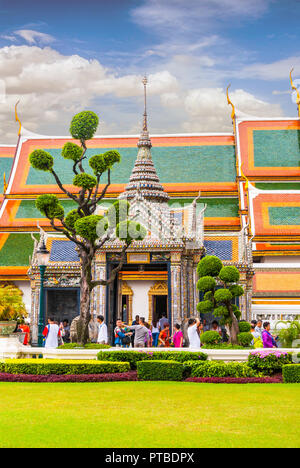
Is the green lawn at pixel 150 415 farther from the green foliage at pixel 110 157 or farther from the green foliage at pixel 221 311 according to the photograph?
the green foliage at pixel 110 157

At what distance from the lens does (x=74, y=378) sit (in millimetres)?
10398

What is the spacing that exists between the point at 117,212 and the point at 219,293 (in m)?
2.73

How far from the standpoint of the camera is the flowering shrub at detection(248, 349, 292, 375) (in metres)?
10.8

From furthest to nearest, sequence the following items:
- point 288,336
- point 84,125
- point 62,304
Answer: point 62,304 → point 288,336 → point 84,125

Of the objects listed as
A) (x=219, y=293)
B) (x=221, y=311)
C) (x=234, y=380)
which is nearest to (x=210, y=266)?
(x=219, y=293)

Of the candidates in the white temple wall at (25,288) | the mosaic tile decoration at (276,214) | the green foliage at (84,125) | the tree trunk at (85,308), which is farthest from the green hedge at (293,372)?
the white temple wall at (25,288)

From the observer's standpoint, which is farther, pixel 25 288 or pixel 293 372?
pixel 25 288

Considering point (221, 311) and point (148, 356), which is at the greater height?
point (221, 311)

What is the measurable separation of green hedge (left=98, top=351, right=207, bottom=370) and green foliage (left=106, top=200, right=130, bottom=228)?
320 centimetres

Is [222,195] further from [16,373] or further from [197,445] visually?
[197,445]

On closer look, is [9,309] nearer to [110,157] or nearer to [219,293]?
[110,157]

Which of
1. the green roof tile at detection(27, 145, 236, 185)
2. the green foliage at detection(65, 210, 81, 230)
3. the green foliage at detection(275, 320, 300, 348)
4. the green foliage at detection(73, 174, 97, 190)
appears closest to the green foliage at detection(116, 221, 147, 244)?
the green foliage at detection(73, 174, 97, 190)

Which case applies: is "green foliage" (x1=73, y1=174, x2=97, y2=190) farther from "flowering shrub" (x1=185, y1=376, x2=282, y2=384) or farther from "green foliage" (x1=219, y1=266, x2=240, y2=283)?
"flowering shrub" (x1=185, y1=376, x2=282, y2=384)

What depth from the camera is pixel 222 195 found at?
27.8 metres
